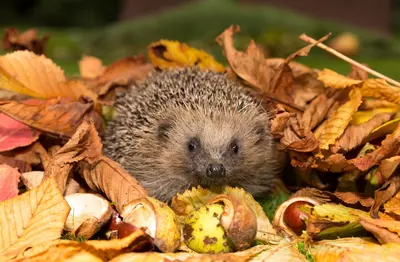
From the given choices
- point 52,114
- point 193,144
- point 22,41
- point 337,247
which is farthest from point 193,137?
point 22,41

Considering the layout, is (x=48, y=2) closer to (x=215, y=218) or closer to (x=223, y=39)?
(x=223, y=39)

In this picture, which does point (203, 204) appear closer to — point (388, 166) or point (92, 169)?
point (92, 169)

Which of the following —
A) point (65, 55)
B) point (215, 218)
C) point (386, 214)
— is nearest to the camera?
point (215, 218)

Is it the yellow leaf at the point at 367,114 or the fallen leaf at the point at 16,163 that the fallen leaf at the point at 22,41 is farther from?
the yellow leaf at the point at 367,114

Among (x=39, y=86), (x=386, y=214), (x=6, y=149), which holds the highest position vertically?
(x=39, y=86)

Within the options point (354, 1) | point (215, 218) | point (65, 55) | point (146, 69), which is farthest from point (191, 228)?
point (354, 1)

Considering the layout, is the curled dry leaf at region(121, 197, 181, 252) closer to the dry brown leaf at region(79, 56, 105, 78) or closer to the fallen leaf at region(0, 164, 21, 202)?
the fallen leaf at region(0, 164, 21, 202)
